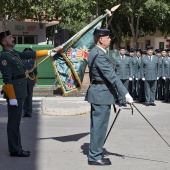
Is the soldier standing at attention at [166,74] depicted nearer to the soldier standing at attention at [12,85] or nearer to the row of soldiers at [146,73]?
the row of soldiers at [146,73]

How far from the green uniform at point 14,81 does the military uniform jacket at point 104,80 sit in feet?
3.64

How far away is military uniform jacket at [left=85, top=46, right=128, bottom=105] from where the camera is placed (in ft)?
22.1

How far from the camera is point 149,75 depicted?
15.2m

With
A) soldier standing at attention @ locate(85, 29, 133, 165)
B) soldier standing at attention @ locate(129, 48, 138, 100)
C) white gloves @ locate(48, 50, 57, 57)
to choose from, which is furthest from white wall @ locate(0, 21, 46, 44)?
soldier standing at attention @ locate(85, 29, 133, 165)

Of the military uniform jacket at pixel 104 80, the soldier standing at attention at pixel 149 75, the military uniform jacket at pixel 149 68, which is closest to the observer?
the military uniform jacket at pixel 104 80

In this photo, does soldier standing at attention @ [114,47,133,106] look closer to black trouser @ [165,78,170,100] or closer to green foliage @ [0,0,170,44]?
black trouser @ [165,78,170,100]

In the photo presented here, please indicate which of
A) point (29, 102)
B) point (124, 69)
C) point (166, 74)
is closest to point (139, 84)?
point (124, 69)

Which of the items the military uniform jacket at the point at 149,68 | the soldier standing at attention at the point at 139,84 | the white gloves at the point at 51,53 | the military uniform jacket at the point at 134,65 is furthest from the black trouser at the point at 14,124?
the military uniform jacket at the point at 134,65

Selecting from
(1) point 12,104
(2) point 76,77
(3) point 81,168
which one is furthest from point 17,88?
(3) point 81,168

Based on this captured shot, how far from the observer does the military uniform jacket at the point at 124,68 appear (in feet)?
52.1

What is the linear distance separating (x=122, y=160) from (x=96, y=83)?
1.29 meters

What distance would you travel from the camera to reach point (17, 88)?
7.30 m

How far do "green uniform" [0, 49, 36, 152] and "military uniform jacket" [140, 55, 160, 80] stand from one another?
8.30 m

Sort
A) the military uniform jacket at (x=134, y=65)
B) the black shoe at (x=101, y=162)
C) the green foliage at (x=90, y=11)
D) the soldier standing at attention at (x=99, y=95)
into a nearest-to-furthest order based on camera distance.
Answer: the soldier standing at attention at (x=99, y=95), the black shoe at (x=101, y=162), the military uniform jacket at (x=134, y=65), the green foliage at (x=90, y=11)
